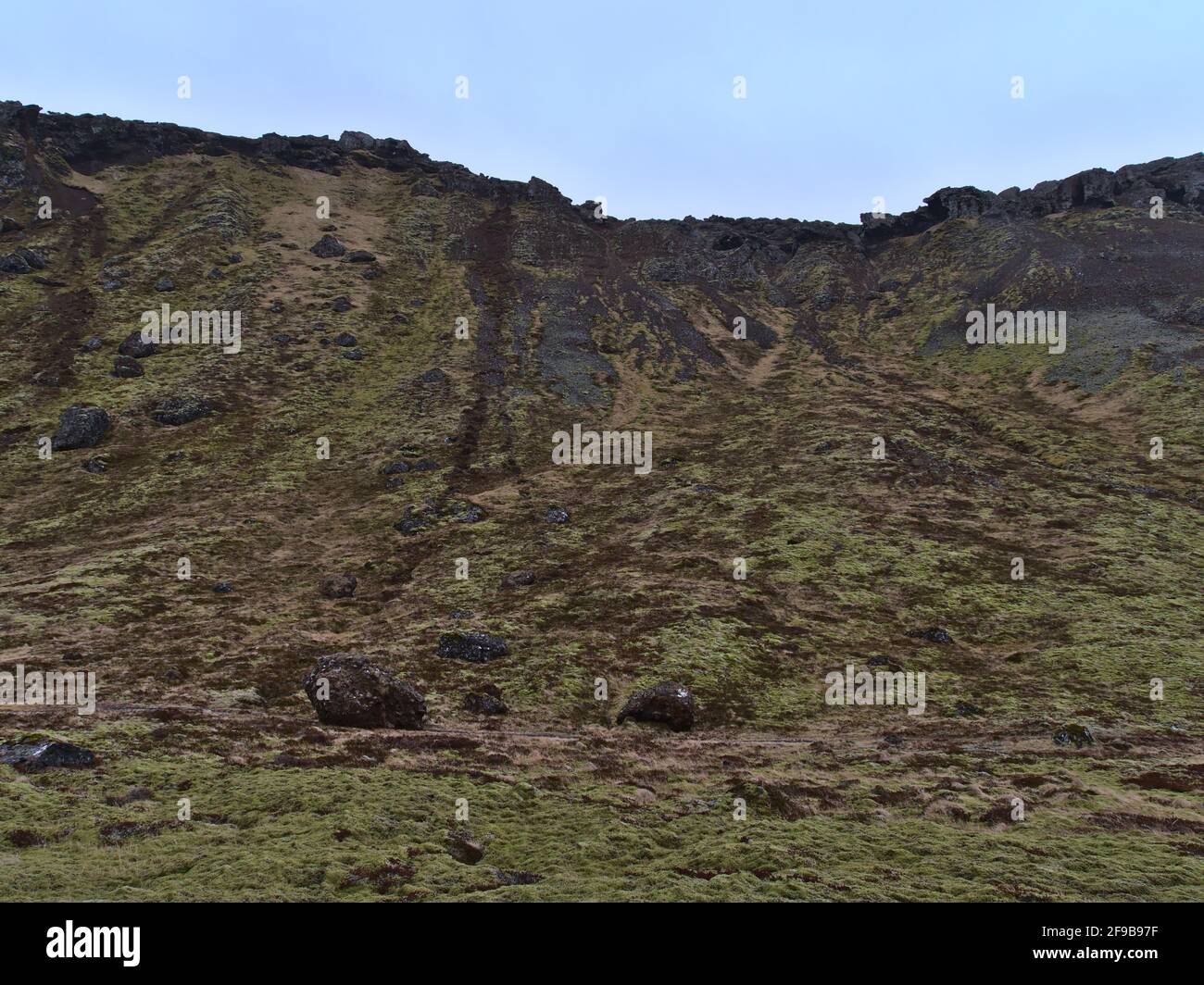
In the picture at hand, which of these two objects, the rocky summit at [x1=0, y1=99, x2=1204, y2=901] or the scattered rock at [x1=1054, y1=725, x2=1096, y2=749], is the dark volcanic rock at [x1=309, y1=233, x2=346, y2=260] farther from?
the scattered rock at [x1=1054, y1=725, x2=1096, y2=749]

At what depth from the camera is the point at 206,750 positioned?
85.9ft

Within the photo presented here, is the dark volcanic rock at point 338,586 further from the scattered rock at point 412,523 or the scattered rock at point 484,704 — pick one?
Result: the scattered rock at point 484,704

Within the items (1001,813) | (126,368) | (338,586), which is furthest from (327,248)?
(1001,813)

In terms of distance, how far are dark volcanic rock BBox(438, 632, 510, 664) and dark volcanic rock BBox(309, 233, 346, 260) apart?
353ft

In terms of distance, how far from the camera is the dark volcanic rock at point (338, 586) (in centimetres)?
5312

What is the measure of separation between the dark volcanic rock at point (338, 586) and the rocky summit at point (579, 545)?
0.37m

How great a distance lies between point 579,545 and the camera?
62844mm

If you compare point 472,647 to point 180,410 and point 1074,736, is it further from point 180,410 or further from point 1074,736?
point 180,410

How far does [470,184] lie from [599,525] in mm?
133441

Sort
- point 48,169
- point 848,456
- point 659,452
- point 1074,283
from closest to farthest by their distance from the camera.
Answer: point 848,456, point 659,452, point 1074,283, point 48,169

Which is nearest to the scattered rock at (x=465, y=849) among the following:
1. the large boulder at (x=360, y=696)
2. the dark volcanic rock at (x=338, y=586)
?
the large boulder at (x=360, y=696)
